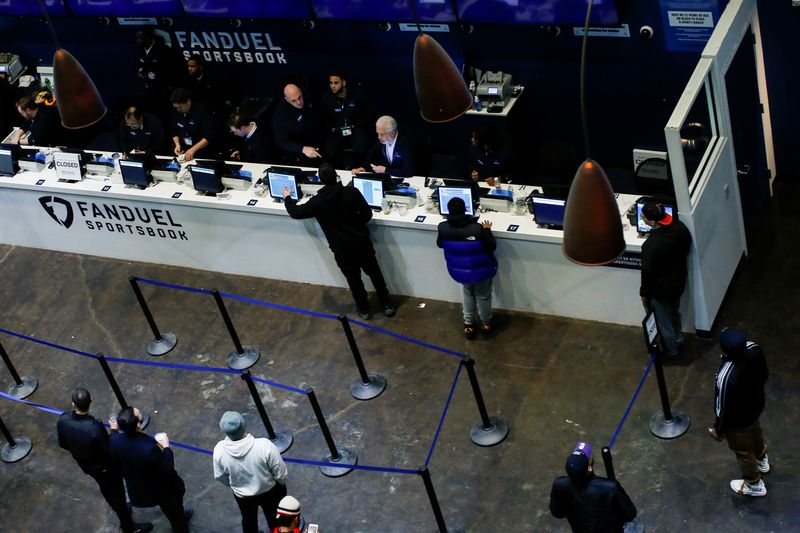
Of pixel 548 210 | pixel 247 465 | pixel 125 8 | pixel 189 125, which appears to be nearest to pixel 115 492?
pixel 247 465

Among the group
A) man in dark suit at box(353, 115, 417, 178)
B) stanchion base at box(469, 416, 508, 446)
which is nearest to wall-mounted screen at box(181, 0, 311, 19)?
man in dark suit at box(353, 115, 417, 178)

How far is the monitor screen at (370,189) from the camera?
9.53 meters

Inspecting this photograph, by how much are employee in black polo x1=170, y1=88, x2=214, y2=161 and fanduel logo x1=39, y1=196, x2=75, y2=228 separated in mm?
1128

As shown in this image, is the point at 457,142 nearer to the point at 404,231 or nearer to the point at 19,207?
the point at 404,231

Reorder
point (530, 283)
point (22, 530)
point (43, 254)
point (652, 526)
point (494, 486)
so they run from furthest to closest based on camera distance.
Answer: point (43, 254) < point (530, 283) < point (22, 530) < point (494, 486) < point (652, 526)

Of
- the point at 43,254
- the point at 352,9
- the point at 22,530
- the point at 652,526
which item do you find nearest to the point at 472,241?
the point at 652,526

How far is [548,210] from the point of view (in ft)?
28.8

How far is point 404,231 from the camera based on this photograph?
944 centimetres

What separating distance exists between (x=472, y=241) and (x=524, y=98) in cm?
253

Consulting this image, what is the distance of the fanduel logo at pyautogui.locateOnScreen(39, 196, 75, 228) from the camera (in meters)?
11.0

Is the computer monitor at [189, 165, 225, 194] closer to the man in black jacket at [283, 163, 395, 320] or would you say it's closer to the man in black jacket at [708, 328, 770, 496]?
the man in black jacket at [283, 163, 395, 320]

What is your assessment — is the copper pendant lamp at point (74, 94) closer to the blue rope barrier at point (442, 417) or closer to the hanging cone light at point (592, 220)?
the blue rope barrier at point (442, 417)

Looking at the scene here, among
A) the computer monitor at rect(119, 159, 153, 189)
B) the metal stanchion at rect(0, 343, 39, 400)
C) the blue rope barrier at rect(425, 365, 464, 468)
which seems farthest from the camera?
the computer monitor at rect(119, 159, 153, 189)

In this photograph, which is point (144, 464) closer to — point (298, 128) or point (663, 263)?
point (663, 263)
